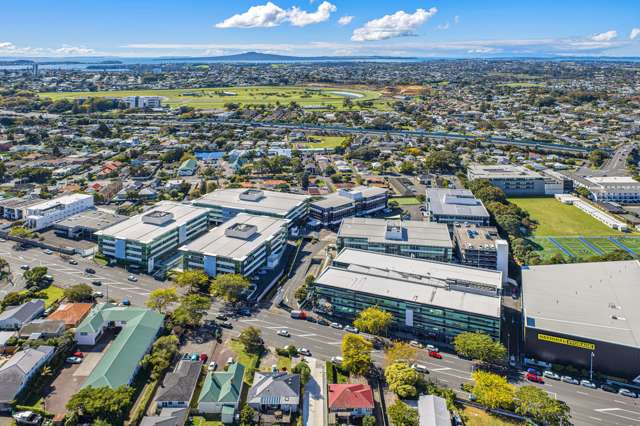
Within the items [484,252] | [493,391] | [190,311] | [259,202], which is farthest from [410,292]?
[259,202]

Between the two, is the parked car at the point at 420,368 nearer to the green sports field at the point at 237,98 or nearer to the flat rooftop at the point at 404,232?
the flat rooftop at the point at 404,232

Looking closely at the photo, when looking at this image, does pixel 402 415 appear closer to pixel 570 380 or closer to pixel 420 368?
pixel 420 368

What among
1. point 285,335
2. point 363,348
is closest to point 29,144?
point 285,335

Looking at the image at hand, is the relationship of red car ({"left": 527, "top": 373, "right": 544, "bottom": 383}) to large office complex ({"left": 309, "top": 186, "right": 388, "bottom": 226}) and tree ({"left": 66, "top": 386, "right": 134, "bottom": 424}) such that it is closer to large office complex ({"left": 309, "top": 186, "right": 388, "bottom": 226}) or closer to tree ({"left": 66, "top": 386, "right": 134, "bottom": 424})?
tree ({"left": 66, "top": 386, "right": 134, "bottom": 424})

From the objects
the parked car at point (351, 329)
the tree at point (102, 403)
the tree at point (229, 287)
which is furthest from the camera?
the tree at point (229, 287)

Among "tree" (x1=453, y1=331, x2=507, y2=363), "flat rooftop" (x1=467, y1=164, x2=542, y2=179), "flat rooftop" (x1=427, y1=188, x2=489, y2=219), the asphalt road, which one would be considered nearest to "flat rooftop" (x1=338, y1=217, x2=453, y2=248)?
"flat rooftop" (x1=427, y1=188, x2=489, y2=219)

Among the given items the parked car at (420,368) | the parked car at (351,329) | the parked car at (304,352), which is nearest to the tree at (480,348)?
the parked car at (420,368)
